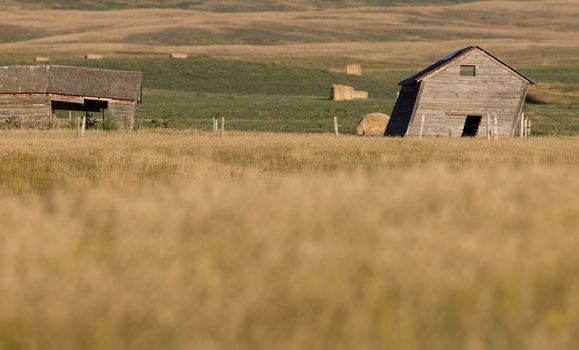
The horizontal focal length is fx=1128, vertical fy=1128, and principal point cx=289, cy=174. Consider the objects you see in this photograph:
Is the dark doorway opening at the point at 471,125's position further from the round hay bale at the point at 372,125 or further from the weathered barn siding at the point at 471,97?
the round hay bale at the point at 372,125

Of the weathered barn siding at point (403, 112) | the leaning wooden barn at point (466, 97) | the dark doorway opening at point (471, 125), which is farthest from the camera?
the dark doorway opening at point (471, 125)

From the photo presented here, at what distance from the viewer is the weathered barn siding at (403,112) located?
1953 inches

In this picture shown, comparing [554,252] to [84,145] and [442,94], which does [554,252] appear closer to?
[84,145]

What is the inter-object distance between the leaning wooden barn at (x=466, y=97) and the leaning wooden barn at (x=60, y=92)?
15389 millimetres

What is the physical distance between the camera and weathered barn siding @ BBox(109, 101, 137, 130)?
2221 inches

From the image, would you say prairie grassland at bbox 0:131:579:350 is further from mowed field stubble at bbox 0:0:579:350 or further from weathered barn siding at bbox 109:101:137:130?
weathered barn siding at bbox 109:101:137:130

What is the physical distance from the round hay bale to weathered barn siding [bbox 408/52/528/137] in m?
3.79

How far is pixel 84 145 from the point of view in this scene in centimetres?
A: 3019

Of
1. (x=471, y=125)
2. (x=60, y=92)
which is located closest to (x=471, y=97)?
(x=471, y=125)

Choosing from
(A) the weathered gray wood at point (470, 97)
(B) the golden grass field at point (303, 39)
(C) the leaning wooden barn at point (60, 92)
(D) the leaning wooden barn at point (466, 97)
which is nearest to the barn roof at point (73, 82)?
(C) the leaning wooden barn at point (60, 92)

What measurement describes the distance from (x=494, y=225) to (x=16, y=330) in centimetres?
466

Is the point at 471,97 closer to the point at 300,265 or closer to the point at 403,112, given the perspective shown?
the point at 403,112

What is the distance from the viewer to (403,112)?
50.9 metres

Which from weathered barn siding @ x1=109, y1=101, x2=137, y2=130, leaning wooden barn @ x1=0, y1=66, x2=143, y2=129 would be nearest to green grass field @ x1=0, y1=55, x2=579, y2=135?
leaning wooden barn @ x1=0, y1=66, x2=143, y2=129
